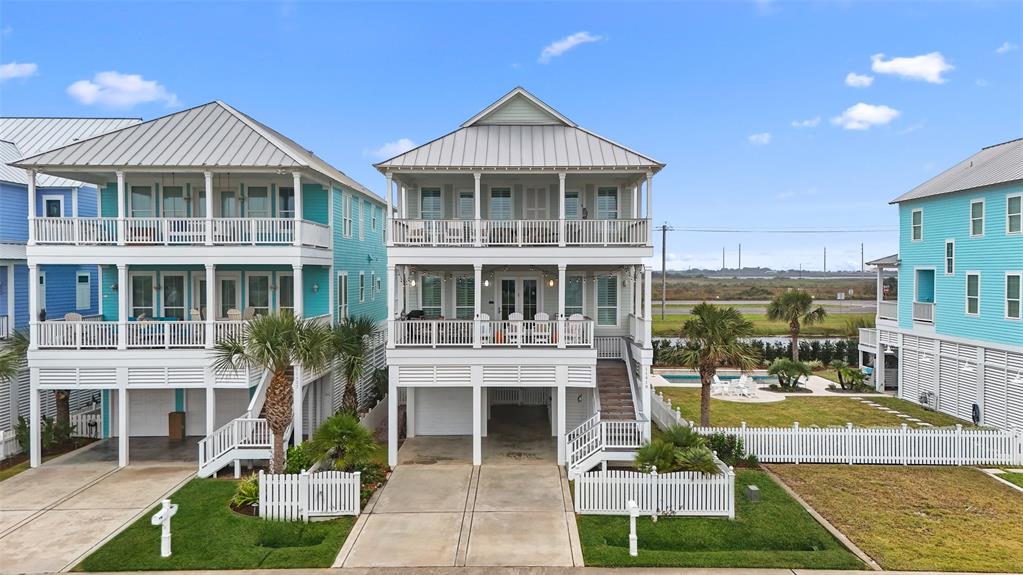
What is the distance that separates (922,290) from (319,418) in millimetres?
25262

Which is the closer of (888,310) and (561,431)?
(561,431)

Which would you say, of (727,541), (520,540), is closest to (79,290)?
(520,540)

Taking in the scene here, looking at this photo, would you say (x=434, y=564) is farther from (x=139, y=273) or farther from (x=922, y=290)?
(x=922, y=290)

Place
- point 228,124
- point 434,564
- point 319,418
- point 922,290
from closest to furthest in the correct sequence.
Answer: point 434,564, point 228,124, point 319,418, point 922,290

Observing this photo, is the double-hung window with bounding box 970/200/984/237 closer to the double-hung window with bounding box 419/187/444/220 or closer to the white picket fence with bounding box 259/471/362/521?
the double-hung window with bounding box 419/187/444/220

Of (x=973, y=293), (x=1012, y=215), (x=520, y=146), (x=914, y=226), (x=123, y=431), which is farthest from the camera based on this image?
(x=914, y=226)

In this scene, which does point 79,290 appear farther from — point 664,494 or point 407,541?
point 664,494

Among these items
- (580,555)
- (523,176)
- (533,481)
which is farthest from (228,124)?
(580,555)

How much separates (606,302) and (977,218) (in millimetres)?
14059

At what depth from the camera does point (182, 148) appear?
17078mm

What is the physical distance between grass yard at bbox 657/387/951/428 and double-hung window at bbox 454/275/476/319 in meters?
9.17

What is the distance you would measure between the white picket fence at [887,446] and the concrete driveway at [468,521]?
5.57 metres

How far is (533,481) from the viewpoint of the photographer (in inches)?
573

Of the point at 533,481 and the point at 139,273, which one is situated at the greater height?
the point at 139,273
